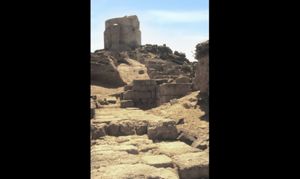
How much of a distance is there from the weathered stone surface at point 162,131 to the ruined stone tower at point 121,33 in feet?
113

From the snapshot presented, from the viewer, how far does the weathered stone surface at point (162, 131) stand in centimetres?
1157

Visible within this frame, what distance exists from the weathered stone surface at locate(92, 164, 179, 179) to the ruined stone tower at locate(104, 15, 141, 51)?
38918 millimetres

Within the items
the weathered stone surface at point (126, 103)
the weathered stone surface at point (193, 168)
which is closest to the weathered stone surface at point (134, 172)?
the weathered stone surface at point (193, 168)

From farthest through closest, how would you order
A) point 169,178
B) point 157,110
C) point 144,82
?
point 144,82
point 157,110
point 169,178

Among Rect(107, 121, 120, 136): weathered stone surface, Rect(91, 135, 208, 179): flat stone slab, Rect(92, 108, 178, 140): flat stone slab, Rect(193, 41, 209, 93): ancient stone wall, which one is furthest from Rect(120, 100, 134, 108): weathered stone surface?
Rect(91, 135, 208, 179): flat stone slab

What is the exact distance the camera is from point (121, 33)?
46375 millimetres

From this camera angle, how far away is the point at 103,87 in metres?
24.3

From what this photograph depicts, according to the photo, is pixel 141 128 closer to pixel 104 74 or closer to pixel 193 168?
pixel 193 168

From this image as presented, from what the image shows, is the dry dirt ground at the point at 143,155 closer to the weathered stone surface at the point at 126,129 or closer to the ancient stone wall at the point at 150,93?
the weathered stone surface at the point at 126,129

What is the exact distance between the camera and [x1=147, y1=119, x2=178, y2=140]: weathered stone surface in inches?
456

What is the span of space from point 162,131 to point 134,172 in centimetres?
491

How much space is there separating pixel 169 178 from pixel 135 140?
4558 millimetres
